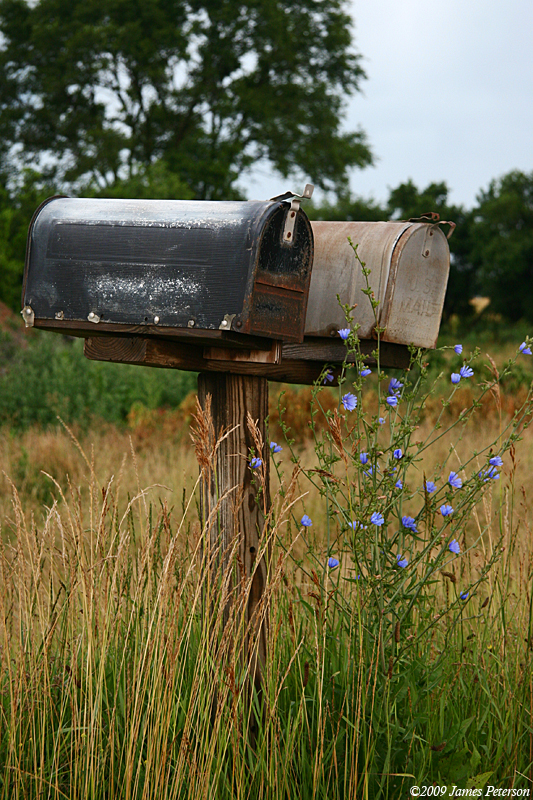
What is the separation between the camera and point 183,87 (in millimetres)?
21391

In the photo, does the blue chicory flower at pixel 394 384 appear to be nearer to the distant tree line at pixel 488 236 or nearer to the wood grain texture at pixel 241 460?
the wood grain texture at pixel 241 460

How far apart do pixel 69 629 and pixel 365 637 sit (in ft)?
2.48

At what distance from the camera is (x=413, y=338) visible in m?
2.35

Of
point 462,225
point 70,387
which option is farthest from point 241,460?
point 462,225

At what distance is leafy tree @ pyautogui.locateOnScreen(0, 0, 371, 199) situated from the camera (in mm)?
20156

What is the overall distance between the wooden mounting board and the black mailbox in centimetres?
7

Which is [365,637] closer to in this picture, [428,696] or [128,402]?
[428,696]

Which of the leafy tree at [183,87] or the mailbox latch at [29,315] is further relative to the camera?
the leafy tree at [183,87]

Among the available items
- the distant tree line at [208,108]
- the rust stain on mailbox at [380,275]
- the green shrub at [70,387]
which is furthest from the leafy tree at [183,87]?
the rust stain on mailbox at [380,275]

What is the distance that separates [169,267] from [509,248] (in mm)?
18941

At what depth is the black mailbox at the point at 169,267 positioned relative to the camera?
1.84 m

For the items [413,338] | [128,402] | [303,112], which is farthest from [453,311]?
[413,338]

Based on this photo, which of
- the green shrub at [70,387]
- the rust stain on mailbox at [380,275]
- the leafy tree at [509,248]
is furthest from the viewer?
the leafy tree at [509,248]

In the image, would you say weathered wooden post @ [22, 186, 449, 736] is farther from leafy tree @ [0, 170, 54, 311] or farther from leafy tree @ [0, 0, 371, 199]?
leafy tree @ [0, 0, 371, 199]
